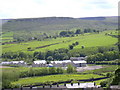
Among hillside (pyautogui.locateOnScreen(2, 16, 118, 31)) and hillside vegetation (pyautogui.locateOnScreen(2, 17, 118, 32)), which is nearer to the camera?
hillside vegetation (pyautogui.locateOnScreen(2, 17, 118, 32))

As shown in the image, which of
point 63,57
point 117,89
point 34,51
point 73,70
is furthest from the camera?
point 34,51

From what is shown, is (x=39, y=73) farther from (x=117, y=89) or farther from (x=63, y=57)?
(x=117, y=89)

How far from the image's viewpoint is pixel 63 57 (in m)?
56.8

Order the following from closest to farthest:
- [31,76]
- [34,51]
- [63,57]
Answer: [31,76] < [63,57] < [34,51]

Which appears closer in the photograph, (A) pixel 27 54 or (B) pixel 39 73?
(B) pixel 39 73

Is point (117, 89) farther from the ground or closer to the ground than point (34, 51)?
farther from the ground

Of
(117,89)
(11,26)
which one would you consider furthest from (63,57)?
(11,26)

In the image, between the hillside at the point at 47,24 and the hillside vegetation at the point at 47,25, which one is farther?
Answer: the hillside at the point at 47,24

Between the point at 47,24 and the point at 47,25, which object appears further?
the point at 47,24

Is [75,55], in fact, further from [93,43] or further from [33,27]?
[33,27]

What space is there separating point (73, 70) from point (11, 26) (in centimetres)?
9120

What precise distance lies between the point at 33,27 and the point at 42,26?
5.39 meters

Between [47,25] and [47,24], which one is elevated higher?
[47,24]

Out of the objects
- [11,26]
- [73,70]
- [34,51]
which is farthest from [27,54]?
[11,26]
